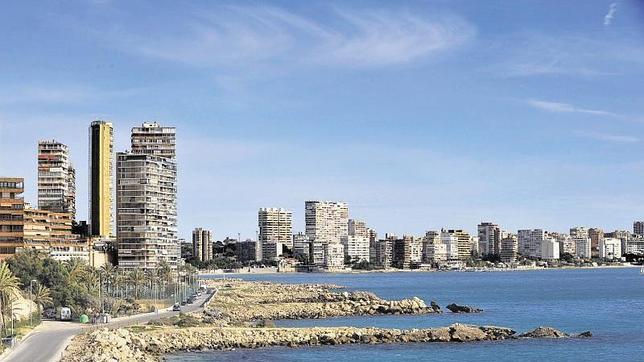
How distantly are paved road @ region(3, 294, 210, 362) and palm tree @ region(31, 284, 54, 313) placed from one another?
383cm

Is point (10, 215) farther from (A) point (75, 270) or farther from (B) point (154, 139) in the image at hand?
(B) point (154, 139)

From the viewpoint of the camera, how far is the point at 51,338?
65.8 m

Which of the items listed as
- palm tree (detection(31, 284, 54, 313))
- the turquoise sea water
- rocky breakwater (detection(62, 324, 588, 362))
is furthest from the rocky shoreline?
palm tree (detection(31, 284, 54, 313))

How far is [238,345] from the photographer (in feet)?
237

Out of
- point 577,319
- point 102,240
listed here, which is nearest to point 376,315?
point 577,319

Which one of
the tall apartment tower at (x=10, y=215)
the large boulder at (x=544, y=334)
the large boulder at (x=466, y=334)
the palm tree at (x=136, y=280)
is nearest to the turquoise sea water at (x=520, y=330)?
the large boulder at (x=544, y=334)

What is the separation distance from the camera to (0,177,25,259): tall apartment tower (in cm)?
11769

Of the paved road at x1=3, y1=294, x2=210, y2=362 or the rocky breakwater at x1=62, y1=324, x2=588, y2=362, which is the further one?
the rocky breakwater at x1=62, y1=324, x2=588, y2=362

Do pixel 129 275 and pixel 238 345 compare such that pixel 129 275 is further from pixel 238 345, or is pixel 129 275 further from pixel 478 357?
pixel 478 357

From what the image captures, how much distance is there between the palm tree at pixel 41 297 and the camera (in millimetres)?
83750

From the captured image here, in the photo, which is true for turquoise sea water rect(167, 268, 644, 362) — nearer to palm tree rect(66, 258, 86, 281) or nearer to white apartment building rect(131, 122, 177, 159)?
palm tree rect(66, 258, 86, 281)

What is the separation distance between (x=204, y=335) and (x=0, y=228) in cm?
5461

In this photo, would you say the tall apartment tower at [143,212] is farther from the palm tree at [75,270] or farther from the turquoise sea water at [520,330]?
the turquoise sea water at [520,330]

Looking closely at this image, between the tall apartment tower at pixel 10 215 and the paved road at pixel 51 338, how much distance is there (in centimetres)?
3195
